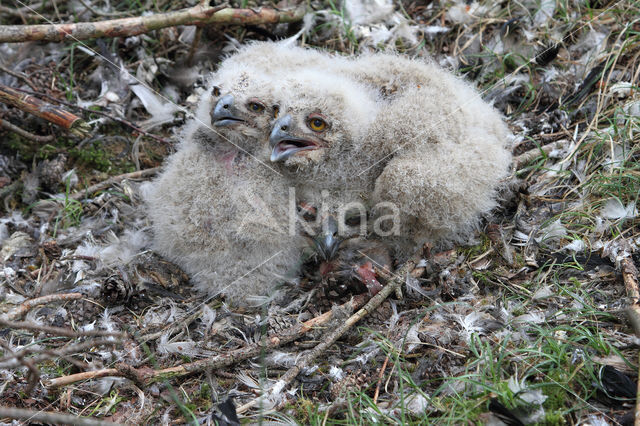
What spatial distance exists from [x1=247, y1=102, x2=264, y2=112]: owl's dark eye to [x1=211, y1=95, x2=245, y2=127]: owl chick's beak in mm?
102

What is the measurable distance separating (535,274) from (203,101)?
2.48 meters

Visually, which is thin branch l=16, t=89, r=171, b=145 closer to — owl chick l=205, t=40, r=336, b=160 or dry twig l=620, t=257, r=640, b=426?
owl chick l=205, t=40, r=336, b=160

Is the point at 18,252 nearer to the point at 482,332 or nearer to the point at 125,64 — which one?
the point at 125,64

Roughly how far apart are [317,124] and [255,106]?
1.39 ft

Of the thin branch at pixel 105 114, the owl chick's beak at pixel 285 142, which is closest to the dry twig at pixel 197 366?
the owl chick's beak at pixel 285 142

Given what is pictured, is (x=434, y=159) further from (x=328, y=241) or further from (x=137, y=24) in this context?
(x=137, y=24)

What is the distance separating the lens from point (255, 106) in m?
Result: 3.48

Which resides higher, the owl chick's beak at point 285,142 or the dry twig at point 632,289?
the dry twig at point 632,289

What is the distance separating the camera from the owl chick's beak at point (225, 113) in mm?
3418

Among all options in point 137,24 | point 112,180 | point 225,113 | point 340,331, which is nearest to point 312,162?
point 225,113

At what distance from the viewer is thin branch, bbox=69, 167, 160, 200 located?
420 centimetres

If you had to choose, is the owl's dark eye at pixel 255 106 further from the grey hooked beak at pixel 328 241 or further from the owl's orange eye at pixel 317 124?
the grey hooked beak at pixel 328 241

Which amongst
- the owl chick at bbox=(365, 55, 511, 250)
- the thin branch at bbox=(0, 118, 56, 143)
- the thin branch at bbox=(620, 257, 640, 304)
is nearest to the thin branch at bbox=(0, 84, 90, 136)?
the thin branch at bbox=(0, 118, 56, 143)

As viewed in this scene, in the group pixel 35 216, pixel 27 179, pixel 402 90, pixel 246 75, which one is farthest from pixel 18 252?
pixel 402 90
